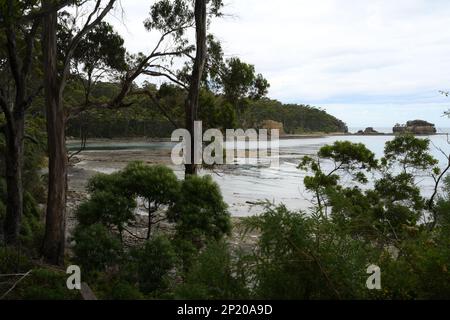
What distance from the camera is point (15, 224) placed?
1012cm

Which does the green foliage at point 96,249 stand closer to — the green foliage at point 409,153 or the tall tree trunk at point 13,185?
the tall tree trunk at point 13,185

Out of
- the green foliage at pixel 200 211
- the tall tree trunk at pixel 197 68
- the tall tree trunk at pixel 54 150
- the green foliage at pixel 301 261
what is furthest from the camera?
the tall tree trunk at pixel 197 68

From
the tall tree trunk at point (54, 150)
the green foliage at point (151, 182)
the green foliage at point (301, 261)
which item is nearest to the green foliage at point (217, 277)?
the green foliage at point (301, 261)

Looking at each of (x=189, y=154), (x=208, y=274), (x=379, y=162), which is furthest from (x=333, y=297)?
(x=379, y=162)

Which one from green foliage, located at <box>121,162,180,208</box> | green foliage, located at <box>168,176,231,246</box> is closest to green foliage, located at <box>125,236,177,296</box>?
green foliage, located at <box>168,176,231,246</box>

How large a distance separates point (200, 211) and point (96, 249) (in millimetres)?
2105

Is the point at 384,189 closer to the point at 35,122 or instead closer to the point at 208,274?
the point at 35,122

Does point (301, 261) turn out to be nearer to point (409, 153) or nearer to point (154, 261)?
point (154, 261)

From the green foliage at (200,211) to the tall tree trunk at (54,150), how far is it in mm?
2348

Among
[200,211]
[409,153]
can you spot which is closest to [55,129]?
[200,211]

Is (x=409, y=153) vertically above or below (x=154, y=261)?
above

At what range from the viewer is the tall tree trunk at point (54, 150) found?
28.8 ft

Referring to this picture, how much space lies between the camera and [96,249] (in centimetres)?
780
